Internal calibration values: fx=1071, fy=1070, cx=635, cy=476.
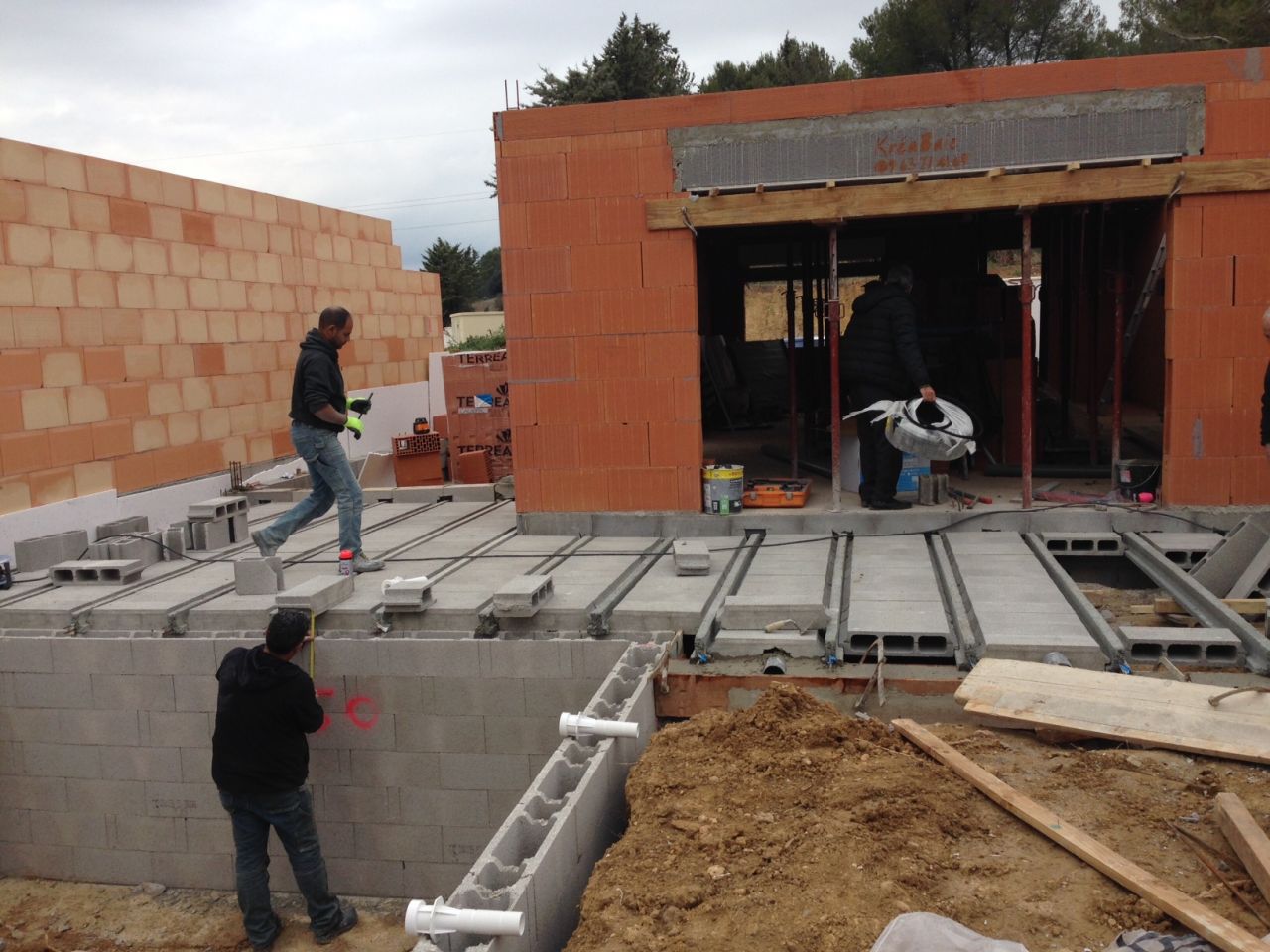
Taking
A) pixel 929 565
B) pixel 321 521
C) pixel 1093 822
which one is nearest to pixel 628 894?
pixel 1093 822

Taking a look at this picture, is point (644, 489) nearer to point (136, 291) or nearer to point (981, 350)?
point (981, 350)

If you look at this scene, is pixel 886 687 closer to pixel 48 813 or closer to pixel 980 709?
pixel 980 709

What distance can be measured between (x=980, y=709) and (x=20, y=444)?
818 cm

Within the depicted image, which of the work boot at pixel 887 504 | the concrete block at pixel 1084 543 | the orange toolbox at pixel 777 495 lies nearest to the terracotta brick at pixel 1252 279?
the concrete block at pixel 1084 543

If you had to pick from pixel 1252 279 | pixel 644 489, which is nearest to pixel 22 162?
pixel 644 489

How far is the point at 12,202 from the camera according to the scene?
9.19 meters

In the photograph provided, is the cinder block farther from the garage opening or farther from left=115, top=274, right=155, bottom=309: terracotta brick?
the garage opening

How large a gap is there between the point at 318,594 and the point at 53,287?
5134mm

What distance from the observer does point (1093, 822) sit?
3846mm

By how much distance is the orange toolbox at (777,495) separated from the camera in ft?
28.6

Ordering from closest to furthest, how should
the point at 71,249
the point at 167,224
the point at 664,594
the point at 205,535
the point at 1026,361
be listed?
the point at 664,594 → the point at 1026,361 → the point at 205,535 → the point at 71,249 → the point at 167,224

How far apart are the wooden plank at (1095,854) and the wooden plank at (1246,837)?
10.0 inches

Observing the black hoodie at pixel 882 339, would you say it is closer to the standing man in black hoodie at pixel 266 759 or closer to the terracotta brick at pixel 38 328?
the standing man in black hoodie at pixel 266 759

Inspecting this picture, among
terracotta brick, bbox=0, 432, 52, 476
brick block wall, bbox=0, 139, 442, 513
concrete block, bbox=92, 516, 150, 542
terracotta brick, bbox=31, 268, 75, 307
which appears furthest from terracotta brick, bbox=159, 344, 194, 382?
concrete block, bbox=92, 516, 150, 542
